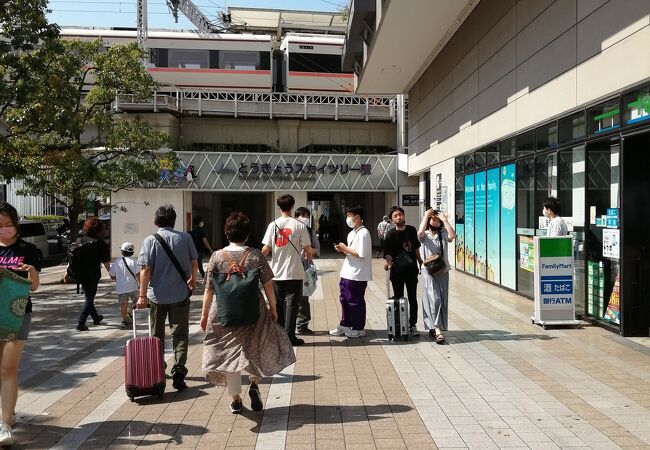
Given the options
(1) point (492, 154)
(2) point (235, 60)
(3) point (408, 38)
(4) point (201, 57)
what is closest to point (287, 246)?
(1) point (492, 154)

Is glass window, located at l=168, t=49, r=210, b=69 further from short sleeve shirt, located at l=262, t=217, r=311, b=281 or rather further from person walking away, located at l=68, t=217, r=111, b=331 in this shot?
short sleeve shirt, located at l=262, t=217, r=311, b=281

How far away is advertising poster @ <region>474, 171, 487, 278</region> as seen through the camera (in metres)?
14.1

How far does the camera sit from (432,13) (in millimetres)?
13969

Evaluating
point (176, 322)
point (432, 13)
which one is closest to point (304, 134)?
point (432, 13)

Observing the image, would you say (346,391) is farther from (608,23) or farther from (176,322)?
(608,23)

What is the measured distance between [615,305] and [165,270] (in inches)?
231

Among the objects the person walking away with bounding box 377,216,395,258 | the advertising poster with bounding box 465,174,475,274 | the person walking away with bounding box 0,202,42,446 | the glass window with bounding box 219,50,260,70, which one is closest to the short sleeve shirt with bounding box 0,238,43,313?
the person walking away with bounding box 0,202,42,446

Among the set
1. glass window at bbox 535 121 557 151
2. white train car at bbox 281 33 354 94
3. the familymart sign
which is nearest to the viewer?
the familymart sign

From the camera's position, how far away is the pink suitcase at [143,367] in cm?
528

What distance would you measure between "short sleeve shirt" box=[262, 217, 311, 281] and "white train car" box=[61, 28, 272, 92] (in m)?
19.2

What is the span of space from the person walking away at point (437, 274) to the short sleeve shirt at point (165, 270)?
326 centimetres

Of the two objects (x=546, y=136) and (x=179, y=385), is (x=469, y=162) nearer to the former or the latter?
(x=546, y=136)

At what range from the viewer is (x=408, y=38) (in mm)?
15750

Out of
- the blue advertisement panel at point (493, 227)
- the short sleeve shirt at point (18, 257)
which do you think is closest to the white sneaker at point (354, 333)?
the short sleeve shirt at point (18, 257)
